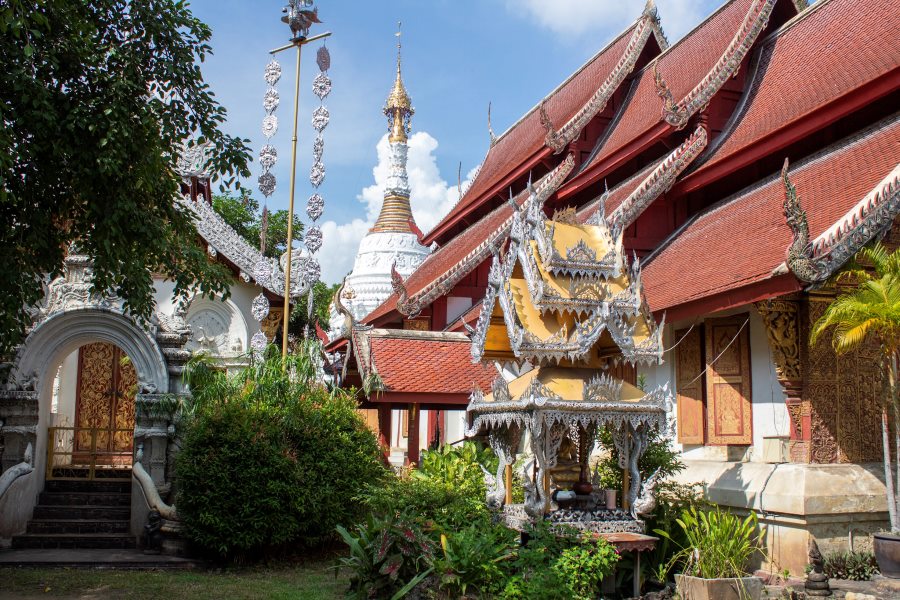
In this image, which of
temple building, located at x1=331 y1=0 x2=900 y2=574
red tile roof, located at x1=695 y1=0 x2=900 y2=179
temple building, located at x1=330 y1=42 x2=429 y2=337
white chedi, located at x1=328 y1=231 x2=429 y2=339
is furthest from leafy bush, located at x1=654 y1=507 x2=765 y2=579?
white chedi, located at x1=328 y1=231 x2=429 y2=339

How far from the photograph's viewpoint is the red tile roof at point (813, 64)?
1008cm

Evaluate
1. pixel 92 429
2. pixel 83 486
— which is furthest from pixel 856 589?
pixel 92 429

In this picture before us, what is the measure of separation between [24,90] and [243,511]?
181 inches

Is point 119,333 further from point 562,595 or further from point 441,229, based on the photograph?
point 441,229

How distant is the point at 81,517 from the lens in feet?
35.9

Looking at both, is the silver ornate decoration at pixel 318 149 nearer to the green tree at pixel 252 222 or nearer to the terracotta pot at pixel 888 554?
the terracotta pot at pixel 888 554

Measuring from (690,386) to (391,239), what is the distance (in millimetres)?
21107

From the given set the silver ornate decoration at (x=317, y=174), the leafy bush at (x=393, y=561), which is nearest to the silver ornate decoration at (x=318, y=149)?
the silver ornate decoration at (x=317, y=174)

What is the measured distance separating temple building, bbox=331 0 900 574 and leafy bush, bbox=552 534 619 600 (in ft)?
5.61

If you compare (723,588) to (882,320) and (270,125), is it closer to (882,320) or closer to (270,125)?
(882,320)

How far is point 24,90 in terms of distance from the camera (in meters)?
6.50

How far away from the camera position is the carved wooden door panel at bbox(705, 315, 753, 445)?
30.3 feet

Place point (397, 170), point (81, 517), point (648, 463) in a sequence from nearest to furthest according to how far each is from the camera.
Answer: point (648, 463) → point (81, 517) → point (397, 170)

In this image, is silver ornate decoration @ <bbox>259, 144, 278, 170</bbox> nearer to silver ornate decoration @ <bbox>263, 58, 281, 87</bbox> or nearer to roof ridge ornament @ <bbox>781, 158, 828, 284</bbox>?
silver ornate decoration @ <bbox>263, 58, 281, 87</bbox>
